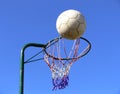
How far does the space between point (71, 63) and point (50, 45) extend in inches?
41.5

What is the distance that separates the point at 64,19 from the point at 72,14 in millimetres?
339

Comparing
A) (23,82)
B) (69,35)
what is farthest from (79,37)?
(23,82)

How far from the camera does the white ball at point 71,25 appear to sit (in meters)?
13.0

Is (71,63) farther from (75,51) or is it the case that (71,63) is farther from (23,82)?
(23,82)

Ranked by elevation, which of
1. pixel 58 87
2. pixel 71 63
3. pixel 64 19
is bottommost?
pixel 58 87

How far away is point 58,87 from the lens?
1371 centimetres

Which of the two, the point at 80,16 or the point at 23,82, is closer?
the point at 80,16

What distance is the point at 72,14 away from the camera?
13281 mm

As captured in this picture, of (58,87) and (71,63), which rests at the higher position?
(71,63)

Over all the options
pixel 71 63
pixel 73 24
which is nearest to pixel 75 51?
pixel 71 63

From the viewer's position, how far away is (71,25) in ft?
42.7

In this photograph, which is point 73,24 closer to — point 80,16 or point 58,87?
point 80,16

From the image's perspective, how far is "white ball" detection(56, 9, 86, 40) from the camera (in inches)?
513

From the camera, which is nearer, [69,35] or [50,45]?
[69,35]
